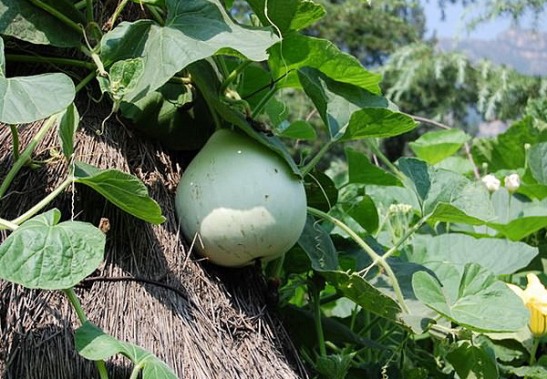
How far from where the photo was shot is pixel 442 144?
5.30ft

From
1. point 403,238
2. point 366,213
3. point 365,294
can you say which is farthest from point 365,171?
point 365,294

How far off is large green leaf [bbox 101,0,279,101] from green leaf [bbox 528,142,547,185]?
2.50ft

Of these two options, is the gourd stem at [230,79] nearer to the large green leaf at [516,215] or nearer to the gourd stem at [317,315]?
the gourd stem at [317,315]

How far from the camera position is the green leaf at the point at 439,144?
1619 mm

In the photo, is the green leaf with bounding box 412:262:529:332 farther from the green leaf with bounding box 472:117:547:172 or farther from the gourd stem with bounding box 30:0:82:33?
the green leaf with bounding box 472:117:547:172

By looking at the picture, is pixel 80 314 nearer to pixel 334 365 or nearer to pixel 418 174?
pixel 334 365

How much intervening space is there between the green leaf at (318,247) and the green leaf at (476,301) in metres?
0.10

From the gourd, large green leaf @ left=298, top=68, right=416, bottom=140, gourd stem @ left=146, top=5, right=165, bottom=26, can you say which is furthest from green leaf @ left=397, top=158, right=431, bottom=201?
gourd stem @ left=146, top=5, right=165, bottom=26

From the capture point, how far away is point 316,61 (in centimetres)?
90

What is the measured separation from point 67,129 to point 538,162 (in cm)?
94

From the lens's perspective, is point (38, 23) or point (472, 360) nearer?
point (38, 23)

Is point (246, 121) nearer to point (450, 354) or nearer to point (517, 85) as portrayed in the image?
point (450, 354)

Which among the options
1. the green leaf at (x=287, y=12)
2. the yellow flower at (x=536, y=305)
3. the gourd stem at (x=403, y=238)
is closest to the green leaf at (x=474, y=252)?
the yellow flower at (x=536, y=305)

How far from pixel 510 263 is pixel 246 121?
1.76 ft
